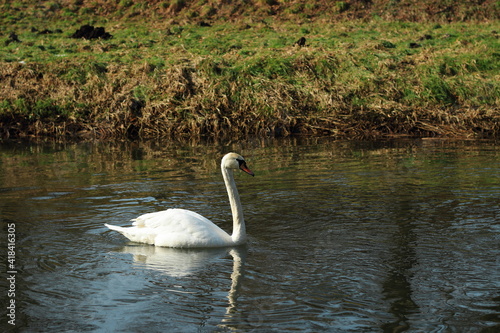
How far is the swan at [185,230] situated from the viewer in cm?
909

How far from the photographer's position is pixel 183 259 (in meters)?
8.80

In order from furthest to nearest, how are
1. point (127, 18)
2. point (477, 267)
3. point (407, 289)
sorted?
point (127, 18) < point (477, 267) < point (407, 289)

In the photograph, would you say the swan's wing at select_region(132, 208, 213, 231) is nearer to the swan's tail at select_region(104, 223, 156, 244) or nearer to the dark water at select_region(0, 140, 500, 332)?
the swan's tail at select_region(104, 223, 156, 244)

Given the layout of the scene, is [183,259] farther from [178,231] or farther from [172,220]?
[172,220]

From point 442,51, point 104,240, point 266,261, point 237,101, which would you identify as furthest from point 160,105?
→ point 266,261

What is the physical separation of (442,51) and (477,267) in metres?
17.3

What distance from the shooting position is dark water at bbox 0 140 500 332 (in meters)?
6.71

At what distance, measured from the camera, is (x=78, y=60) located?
80.2 feet

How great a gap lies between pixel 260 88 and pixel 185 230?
42.1 feet

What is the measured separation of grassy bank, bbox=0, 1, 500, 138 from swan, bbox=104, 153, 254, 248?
11.3 m

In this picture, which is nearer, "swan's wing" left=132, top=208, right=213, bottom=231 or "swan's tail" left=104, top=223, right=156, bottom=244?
"swan's wing" left=132, top=208, right=213, bottom=231

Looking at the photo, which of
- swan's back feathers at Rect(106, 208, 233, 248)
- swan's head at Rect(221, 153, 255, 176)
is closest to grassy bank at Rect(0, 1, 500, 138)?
swan's head at Rect(221, 153, 255, 176)

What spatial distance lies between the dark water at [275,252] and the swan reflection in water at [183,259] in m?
0.02

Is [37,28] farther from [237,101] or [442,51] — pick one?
[442,51]
